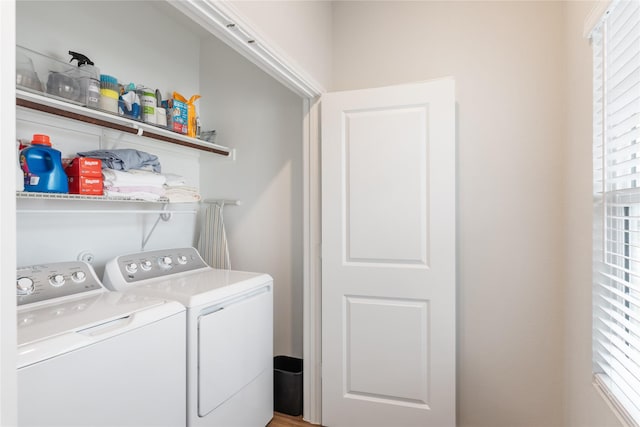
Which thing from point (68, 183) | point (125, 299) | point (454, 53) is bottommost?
point (125, 299)

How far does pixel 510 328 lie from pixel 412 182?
98 cm

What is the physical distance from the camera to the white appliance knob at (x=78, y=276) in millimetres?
1579

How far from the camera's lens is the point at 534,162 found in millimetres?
1896

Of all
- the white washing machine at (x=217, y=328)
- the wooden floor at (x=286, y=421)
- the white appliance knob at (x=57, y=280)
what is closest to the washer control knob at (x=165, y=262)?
the white washing machine at (x=217, y=328)

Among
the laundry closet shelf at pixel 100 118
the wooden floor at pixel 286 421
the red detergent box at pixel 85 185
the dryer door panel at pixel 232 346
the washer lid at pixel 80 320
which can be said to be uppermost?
the laundry closet shelf at pixel 100 118

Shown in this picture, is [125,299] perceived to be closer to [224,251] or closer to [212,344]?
[212,344]

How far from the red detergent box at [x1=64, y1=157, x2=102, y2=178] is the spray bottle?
258 millimetres

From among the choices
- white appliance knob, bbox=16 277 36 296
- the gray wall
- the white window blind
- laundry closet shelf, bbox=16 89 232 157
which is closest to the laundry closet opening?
the gray wall

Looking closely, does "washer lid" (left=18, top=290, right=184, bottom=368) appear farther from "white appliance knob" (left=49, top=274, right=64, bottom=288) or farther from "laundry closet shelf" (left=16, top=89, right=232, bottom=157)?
"laundry closet shelf" (left=16, top=89, right=232, bottom=157)

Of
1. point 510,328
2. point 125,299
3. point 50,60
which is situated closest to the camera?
point 125,299

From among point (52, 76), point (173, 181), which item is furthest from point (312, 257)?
point (52, 76)

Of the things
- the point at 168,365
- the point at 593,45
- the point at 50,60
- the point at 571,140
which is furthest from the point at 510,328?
the point at 50,60

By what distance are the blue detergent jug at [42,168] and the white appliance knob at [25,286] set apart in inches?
14.1

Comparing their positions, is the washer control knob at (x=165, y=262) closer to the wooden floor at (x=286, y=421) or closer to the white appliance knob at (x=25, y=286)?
the white appliance knob at (x=25, y=286)
